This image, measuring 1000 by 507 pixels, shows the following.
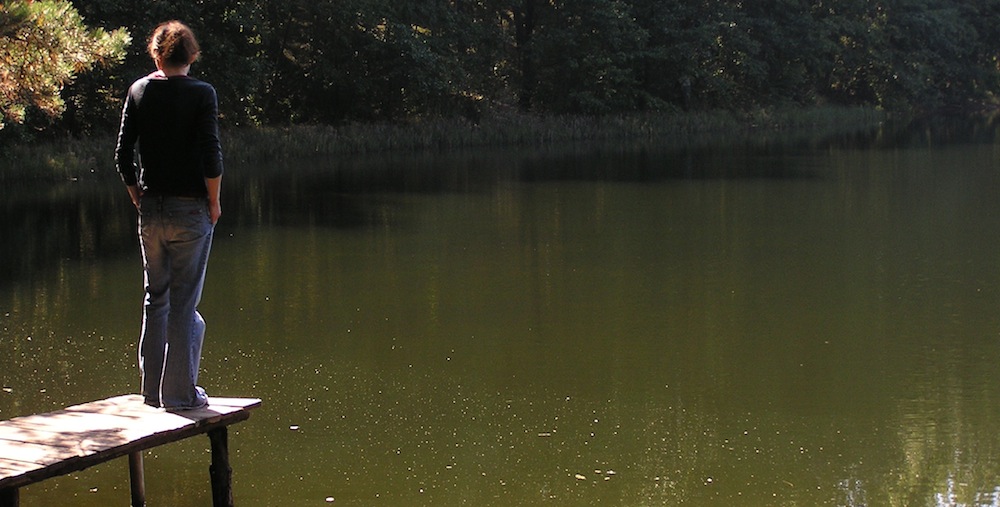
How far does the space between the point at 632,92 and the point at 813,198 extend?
57.6 feet

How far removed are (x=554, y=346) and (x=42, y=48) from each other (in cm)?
405

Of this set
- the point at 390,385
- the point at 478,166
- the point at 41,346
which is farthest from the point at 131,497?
the point at 478,166

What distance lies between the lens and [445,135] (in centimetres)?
2953

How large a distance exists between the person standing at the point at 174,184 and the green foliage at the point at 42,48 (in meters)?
4.32

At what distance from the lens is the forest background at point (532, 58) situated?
81.1 ft

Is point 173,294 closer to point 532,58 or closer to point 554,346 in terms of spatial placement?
point 554,346

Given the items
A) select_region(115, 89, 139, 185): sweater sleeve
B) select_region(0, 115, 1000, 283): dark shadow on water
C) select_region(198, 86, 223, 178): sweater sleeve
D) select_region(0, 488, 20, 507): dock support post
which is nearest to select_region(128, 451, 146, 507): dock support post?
select_region(0, 488, 20, 507): dock support post

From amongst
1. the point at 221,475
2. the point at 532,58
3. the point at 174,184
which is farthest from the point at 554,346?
the point at 532,58

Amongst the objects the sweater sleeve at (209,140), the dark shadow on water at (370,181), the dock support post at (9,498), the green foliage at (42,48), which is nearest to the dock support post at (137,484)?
the dock support post at (9,498)

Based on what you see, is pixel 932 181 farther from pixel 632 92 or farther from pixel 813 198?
pixel 632 92

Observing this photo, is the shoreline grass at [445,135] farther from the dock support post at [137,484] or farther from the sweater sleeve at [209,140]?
the sweater sleeve at [209,140]

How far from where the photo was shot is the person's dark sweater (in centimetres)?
500

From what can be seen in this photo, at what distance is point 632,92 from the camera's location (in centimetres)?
3569

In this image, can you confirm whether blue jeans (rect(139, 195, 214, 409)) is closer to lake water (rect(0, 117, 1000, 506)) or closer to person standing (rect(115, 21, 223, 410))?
person standing (rect(115, 21, 223, 410))
